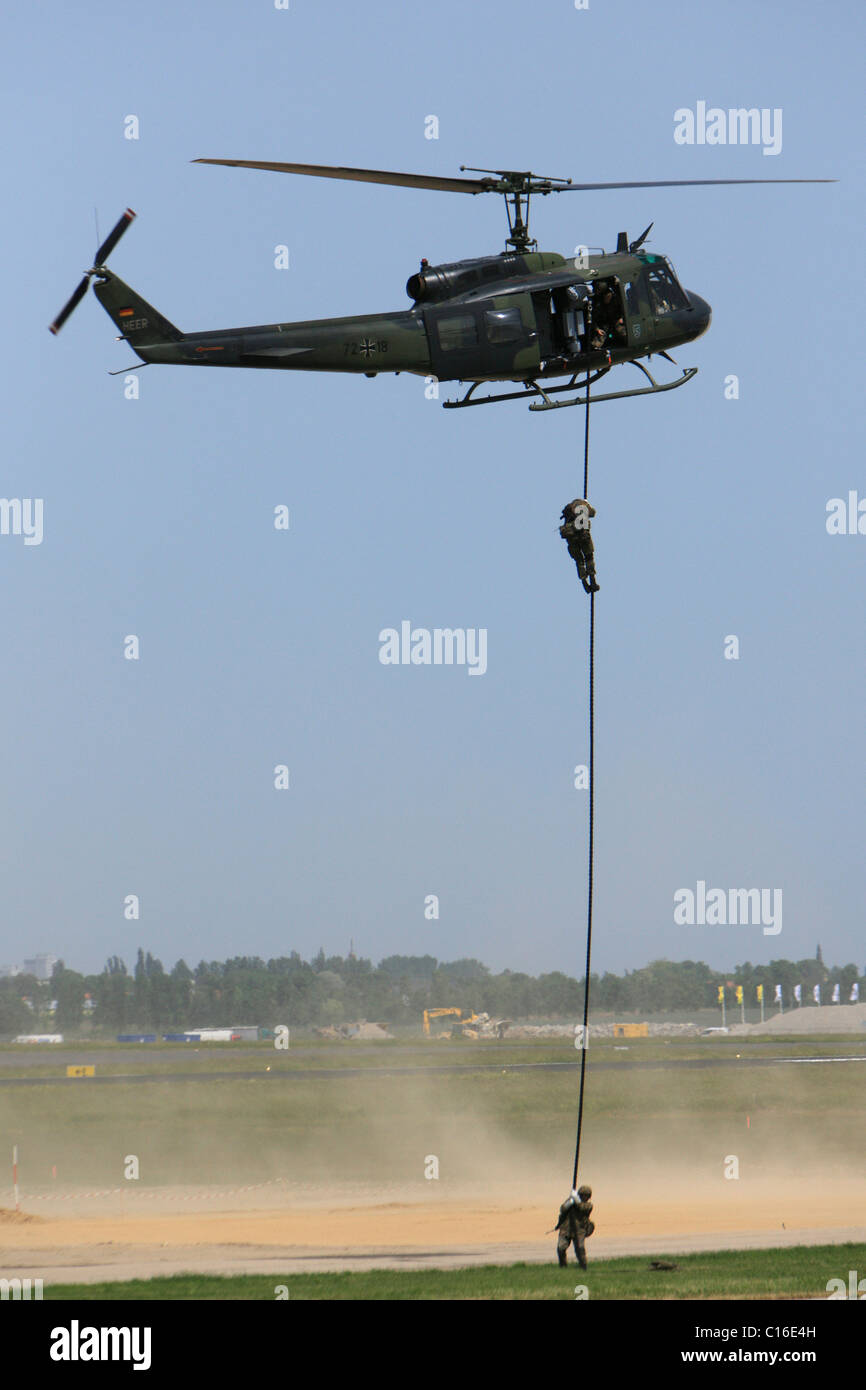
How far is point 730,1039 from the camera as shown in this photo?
301ft

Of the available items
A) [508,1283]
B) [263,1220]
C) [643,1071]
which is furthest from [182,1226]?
[643,1071]

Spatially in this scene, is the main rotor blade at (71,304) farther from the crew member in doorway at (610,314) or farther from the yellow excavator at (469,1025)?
the yellow excavator at (469,1025)

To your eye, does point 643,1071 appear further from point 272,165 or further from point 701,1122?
point 272,165

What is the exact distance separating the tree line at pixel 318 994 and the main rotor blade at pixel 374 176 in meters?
103

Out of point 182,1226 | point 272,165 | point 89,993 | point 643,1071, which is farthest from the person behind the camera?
point 89,993

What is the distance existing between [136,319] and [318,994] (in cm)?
10746

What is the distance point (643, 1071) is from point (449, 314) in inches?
1749

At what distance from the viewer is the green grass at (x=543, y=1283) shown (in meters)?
20.8

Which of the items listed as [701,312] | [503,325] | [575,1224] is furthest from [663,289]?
[575,1224]

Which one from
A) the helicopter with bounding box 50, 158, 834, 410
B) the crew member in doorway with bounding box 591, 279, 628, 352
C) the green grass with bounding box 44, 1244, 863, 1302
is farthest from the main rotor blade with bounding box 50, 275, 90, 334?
the green grass with bounding box 44, 1244, 863, 1302

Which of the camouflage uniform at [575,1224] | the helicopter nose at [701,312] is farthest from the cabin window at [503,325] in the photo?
the camouflage uniform at [575,1224]

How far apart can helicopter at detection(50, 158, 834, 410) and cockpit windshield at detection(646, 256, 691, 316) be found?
0.14ft

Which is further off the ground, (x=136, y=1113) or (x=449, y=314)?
(x=449, y=314)

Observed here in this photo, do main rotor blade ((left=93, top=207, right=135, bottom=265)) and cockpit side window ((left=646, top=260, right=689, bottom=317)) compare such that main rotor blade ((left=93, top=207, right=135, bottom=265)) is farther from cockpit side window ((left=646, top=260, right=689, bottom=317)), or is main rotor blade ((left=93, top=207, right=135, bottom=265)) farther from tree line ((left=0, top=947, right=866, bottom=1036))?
tree line ((left=0, top=947, right=866, bottom=1036))
